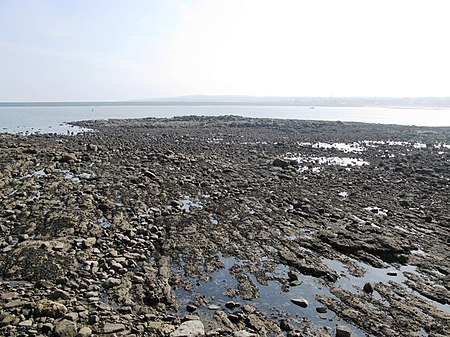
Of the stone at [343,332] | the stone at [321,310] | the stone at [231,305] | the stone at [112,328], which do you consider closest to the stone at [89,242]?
the stone at [112,328]

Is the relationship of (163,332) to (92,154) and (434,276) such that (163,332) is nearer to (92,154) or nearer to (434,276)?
(434,276)

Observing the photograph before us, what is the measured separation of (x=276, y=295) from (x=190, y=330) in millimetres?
3353

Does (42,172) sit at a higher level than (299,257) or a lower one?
higher

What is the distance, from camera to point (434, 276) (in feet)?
41.1

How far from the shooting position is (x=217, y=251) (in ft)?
46.3

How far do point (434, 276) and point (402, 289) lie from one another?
1729mm

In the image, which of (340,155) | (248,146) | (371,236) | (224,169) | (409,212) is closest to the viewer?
(371,236)

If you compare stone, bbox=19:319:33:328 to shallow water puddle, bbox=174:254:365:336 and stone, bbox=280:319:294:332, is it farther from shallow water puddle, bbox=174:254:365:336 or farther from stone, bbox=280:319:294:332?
stone, bbox=280:319:294:332

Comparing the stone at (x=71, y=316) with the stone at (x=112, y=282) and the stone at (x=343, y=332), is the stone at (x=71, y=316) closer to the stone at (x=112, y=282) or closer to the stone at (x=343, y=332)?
the stone at (x=112, y=282)

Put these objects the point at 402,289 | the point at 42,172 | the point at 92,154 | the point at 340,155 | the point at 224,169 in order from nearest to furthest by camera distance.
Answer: the point at 402,289
the point at 42,172
the point at 224,169
the point at 92,154
the point at 340,155

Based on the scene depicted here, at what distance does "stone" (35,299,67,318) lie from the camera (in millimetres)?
8859

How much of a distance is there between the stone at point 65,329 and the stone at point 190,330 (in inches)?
84.4

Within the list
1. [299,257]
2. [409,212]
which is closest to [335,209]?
[409,212]

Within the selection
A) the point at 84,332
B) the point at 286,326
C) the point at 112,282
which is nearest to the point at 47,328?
the point at 84,332
